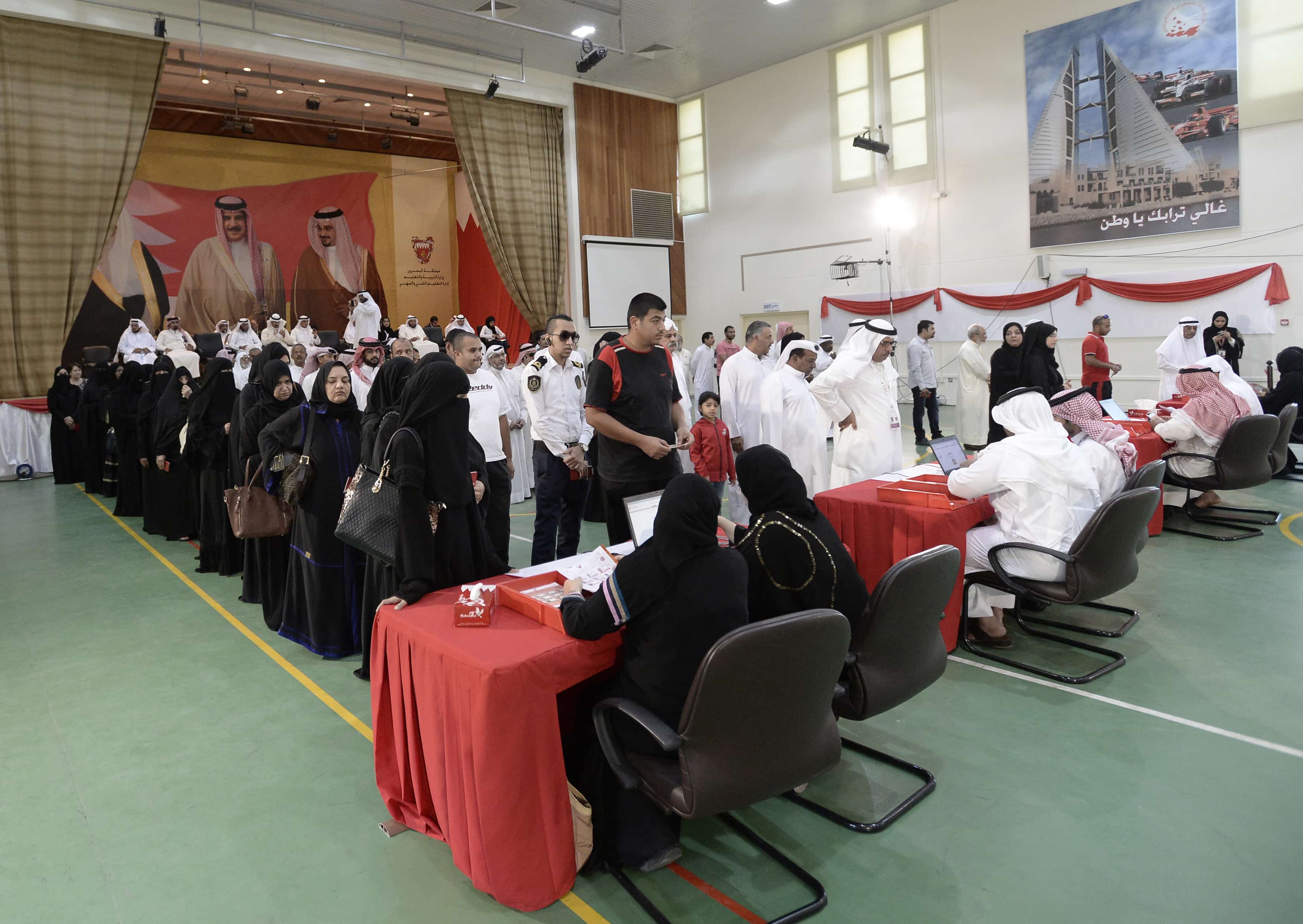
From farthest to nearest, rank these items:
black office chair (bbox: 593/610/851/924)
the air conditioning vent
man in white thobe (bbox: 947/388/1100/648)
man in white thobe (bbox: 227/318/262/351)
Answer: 1. the air conditioning vent
2. man in white thobe (bbox: 227/318/262/351)
3. man in white thobe (bbox: 947/388/1100/648)
4. black office chair (bbox: 593/610/851/924)

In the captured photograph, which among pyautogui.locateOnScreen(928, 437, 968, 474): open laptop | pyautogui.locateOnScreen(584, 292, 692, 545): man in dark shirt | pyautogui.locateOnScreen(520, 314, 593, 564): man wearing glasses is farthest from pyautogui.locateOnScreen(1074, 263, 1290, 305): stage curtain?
pyautogui.locateOnScreen(584, 292, 692, 545): man in dark shirt

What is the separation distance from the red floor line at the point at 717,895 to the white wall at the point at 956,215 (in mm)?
10968

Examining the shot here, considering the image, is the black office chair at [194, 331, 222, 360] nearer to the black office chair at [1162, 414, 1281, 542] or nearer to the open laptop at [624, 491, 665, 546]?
the open laptop at [624, 491, 665, 546]

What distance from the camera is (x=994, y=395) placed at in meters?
8.55

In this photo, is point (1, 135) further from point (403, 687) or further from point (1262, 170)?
point (1262, 170)

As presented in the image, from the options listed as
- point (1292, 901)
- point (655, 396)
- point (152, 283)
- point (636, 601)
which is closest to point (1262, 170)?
point (655, 396)

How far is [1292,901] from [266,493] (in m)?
4.29

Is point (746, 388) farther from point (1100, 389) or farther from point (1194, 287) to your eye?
point (1194, 287)

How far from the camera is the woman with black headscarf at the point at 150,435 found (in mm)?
6648

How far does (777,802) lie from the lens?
2707 mm

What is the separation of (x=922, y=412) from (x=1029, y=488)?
7.02 meters

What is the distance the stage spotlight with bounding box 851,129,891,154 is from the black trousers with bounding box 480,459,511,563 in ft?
33.2

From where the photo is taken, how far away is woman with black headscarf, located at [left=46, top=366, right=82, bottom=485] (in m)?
10.0

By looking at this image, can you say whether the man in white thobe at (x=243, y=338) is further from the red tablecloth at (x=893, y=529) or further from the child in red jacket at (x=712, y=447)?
the red tablecloth at (x=893, y=529)
